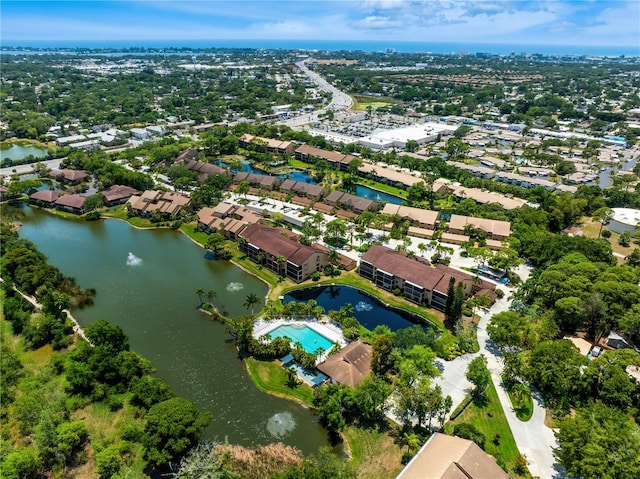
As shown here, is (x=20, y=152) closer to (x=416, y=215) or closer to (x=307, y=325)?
(x=307, y=325)

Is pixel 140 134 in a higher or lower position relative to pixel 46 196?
higher

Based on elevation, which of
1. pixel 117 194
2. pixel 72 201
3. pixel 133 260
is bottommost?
pixel 133 260

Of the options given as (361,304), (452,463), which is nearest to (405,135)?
(361,304)

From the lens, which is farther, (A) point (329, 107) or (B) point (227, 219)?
(A) point (329, 107)

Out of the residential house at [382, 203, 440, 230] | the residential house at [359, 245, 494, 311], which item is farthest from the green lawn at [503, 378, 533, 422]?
the residential house at [382, 203, 440, 230]

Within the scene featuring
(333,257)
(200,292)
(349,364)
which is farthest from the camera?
(333,257)

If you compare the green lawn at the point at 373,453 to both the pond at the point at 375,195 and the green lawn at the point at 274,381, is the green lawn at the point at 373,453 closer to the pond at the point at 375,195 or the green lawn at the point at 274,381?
the green lawn at the point at 274,381

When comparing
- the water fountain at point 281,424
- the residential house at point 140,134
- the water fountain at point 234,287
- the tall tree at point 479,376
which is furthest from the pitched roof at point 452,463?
the residential house at point 140,134
